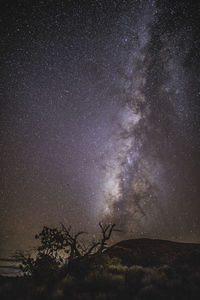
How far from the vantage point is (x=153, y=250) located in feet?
60.5

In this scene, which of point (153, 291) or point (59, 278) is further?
point (59, 278)

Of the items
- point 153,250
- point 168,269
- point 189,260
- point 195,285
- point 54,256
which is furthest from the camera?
point 153,250

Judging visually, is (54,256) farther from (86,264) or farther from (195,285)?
(195,285)

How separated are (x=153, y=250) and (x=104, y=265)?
8.27 metres

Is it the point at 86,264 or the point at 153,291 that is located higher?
the point at 86,264

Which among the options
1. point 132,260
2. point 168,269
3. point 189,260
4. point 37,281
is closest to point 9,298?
point 37,281

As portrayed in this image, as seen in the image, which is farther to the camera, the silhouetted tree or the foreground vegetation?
the silhouetted tree

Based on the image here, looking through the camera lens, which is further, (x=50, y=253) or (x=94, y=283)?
(x=50, y=253)

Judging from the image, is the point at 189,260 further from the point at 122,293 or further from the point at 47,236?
the point at 47,236

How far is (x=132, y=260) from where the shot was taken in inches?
612

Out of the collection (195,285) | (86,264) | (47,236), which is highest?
(47,236)

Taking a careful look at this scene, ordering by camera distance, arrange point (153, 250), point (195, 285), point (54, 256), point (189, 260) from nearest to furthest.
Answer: point (195, 285) → point (54, 256) → point (189, 260) → point (153, 250)

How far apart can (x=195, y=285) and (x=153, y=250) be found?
37.3 ft

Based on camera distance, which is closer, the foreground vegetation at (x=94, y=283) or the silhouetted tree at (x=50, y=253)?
the foreground vegetation at (x=94, y=283)
